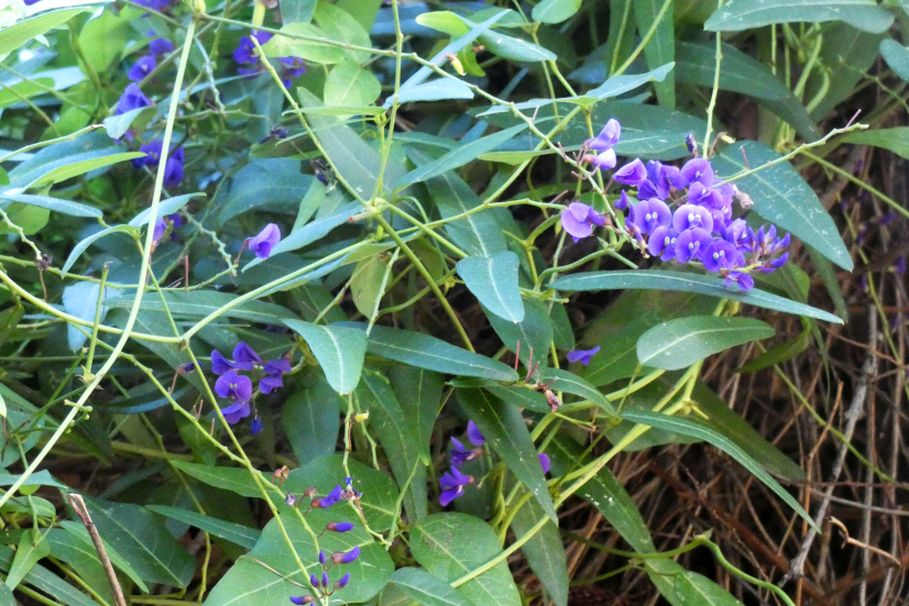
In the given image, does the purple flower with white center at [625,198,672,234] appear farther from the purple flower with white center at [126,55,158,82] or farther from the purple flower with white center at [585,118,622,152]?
the purple flower with white center at [126,55,158,82]

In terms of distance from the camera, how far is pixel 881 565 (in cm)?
112

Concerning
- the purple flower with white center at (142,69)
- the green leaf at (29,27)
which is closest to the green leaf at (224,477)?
the green leaf at (29,27)

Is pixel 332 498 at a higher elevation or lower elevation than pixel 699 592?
higher

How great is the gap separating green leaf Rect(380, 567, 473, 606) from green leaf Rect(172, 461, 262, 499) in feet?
0.44

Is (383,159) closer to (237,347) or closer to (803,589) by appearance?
(237,347)

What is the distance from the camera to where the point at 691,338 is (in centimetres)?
84

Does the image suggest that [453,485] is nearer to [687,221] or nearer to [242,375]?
[242,375]

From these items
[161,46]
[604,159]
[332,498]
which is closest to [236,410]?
[332,498]

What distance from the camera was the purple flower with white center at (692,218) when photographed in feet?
2.45

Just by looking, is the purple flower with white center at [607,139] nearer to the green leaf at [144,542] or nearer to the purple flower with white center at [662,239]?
the purple flower with white center at [662,239]

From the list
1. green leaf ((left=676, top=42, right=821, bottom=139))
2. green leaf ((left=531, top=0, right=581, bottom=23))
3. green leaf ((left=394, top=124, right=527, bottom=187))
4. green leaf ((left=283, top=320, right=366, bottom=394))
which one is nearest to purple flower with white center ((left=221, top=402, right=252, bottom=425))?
green leaf ((left=283, top=320, right=366, bottom=394))

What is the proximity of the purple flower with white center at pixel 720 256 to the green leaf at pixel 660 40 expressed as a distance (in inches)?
9.7

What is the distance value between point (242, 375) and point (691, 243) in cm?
38

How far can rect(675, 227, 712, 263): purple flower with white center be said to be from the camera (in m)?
0.74
